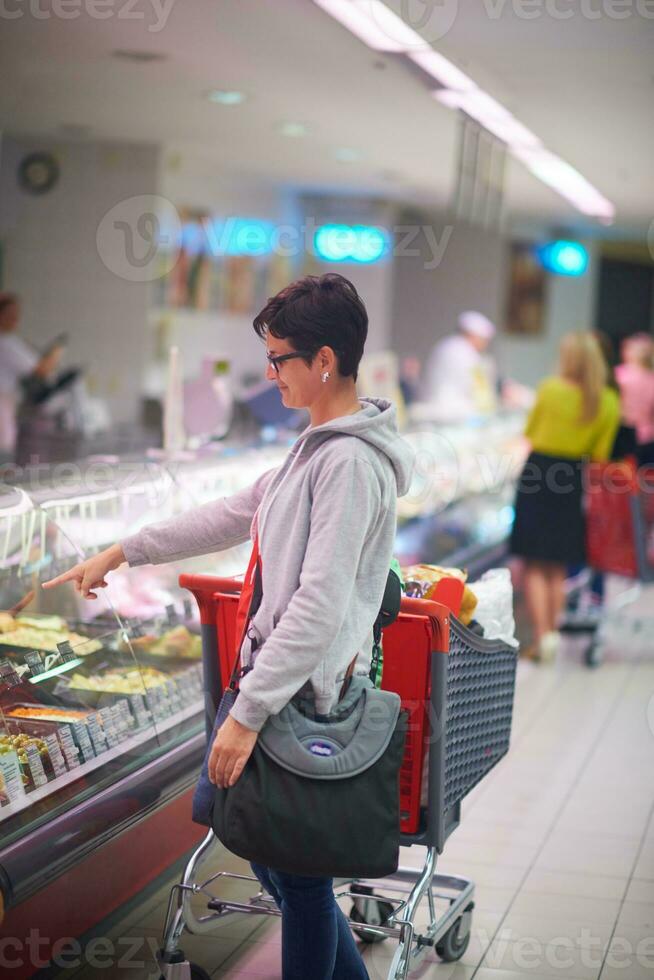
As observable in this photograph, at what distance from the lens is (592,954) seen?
3.38 metres

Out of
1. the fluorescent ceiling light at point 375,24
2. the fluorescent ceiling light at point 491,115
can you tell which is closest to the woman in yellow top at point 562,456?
the fluorescent ceiling light at point 491,115

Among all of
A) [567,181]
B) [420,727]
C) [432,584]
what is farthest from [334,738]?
[567,181]

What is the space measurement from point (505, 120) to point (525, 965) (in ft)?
20.0

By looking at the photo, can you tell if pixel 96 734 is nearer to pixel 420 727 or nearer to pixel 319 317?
pixel 420 727

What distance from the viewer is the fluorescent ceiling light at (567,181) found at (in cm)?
973

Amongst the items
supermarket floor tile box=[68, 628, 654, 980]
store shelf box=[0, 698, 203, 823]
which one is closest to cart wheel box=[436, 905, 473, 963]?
supermarket floor tile box=[68, 628, 654, 980]

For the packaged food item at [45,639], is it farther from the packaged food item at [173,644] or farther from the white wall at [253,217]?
the white wall at [253,217]

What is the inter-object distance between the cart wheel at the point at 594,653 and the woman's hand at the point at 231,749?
4998 mm

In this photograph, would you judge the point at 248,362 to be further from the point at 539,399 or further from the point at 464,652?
the point at 464,652

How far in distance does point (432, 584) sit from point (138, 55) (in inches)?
195

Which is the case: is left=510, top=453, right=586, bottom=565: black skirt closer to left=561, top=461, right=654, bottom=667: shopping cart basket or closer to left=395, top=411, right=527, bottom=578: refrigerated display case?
left=561, top=461, right=654, bottom=667: shopping cart basket

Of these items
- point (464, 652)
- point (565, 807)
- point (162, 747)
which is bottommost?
point (565, 807)

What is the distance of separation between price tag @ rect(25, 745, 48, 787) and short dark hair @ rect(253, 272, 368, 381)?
1.20 metres

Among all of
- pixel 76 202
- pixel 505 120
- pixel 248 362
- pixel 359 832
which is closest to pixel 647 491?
pixel 505 120
